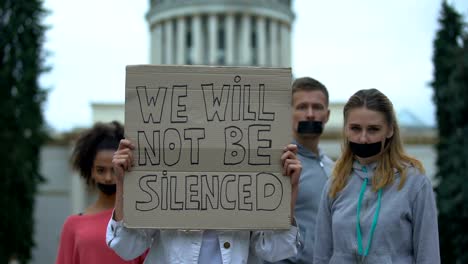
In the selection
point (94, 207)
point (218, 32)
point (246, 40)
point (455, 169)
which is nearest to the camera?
point (94, 207)

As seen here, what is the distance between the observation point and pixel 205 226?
8.63 feet

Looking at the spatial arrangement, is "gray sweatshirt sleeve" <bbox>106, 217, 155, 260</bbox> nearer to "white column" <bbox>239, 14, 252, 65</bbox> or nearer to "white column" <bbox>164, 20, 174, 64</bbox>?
"white column" <bbox>239, 14, 252, 65</bbox>

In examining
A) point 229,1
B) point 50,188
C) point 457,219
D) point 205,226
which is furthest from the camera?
point 229,1

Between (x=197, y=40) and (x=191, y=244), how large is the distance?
133 ft

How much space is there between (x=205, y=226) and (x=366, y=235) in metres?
0.68

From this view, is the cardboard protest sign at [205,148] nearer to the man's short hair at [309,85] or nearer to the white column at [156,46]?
the man's short hair at [309,85]

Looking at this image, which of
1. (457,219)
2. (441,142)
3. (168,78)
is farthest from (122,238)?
(441,142)

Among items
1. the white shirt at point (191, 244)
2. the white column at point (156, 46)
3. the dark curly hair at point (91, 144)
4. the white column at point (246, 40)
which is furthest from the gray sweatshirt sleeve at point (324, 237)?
the white column at point (156, 46)

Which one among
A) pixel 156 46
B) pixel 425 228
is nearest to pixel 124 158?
pixel 425 228

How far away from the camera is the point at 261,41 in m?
43.2

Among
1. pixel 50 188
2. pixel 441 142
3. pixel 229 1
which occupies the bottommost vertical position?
pixel 50 188

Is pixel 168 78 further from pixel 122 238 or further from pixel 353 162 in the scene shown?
pixel 353 162

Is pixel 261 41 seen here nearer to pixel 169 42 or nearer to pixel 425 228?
pixel 169 42

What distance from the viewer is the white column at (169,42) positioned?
42875 mm
